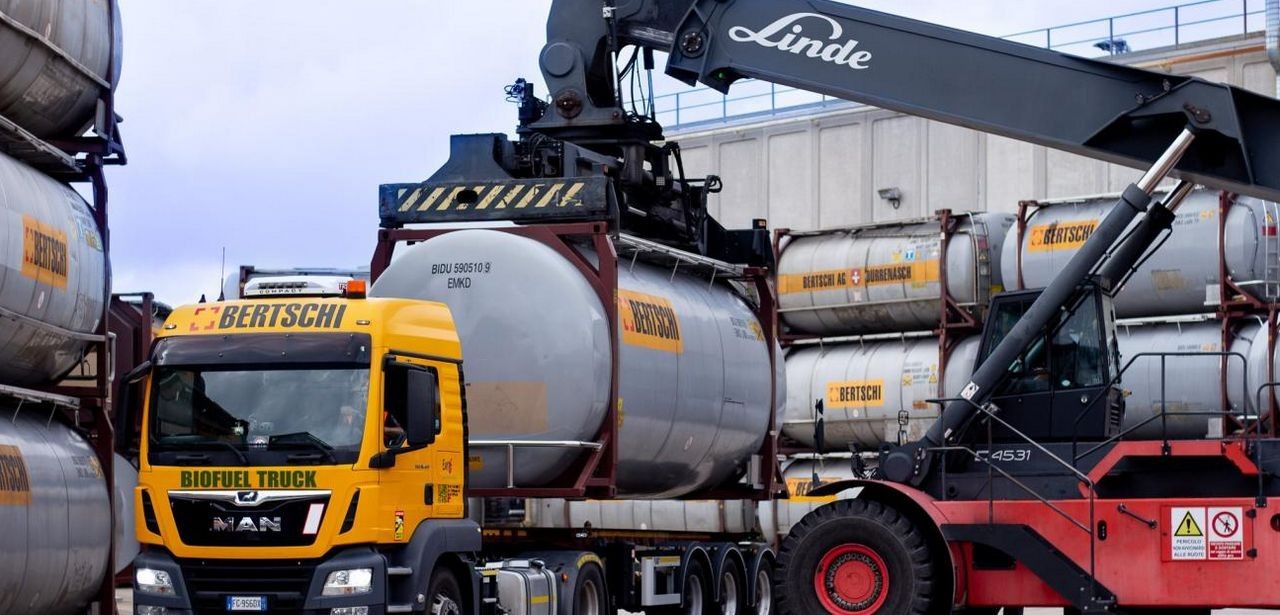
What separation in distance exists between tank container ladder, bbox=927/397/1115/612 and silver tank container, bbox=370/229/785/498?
2706 millimetres

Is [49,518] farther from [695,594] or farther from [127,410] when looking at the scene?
[695,594]

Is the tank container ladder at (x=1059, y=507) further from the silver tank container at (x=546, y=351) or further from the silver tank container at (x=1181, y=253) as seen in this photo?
the silver tank container at (x=1181, y=253)

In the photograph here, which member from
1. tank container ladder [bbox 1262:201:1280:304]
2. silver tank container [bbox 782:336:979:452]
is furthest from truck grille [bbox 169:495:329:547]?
silver tank container [bbox 782:336:979:452]

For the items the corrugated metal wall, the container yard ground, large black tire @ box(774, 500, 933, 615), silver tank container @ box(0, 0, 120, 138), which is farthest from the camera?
the corrugated metal wall

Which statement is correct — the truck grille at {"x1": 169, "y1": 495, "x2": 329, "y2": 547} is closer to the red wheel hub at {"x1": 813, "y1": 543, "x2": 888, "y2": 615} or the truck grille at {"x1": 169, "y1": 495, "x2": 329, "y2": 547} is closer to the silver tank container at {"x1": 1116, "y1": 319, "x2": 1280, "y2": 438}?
the red wheel hub at {"x1": 813, "y1": 543, "x2": 888, "y2": 615}

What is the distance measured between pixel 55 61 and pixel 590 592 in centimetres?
666

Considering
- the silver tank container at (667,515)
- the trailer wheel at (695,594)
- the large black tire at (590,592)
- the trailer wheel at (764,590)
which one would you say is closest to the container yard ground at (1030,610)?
the silver tank container at (667,515)

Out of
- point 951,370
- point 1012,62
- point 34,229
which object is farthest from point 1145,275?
point 34,229

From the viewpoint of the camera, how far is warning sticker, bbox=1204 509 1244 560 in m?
15.2

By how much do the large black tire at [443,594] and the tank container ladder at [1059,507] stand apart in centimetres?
506

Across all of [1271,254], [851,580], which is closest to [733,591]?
[851,580]

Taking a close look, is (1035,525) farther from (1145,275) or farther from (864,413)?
(864,413)

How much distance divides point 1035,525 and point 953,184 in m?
21.1

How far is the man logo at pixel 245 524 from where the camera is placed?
42.0ft
